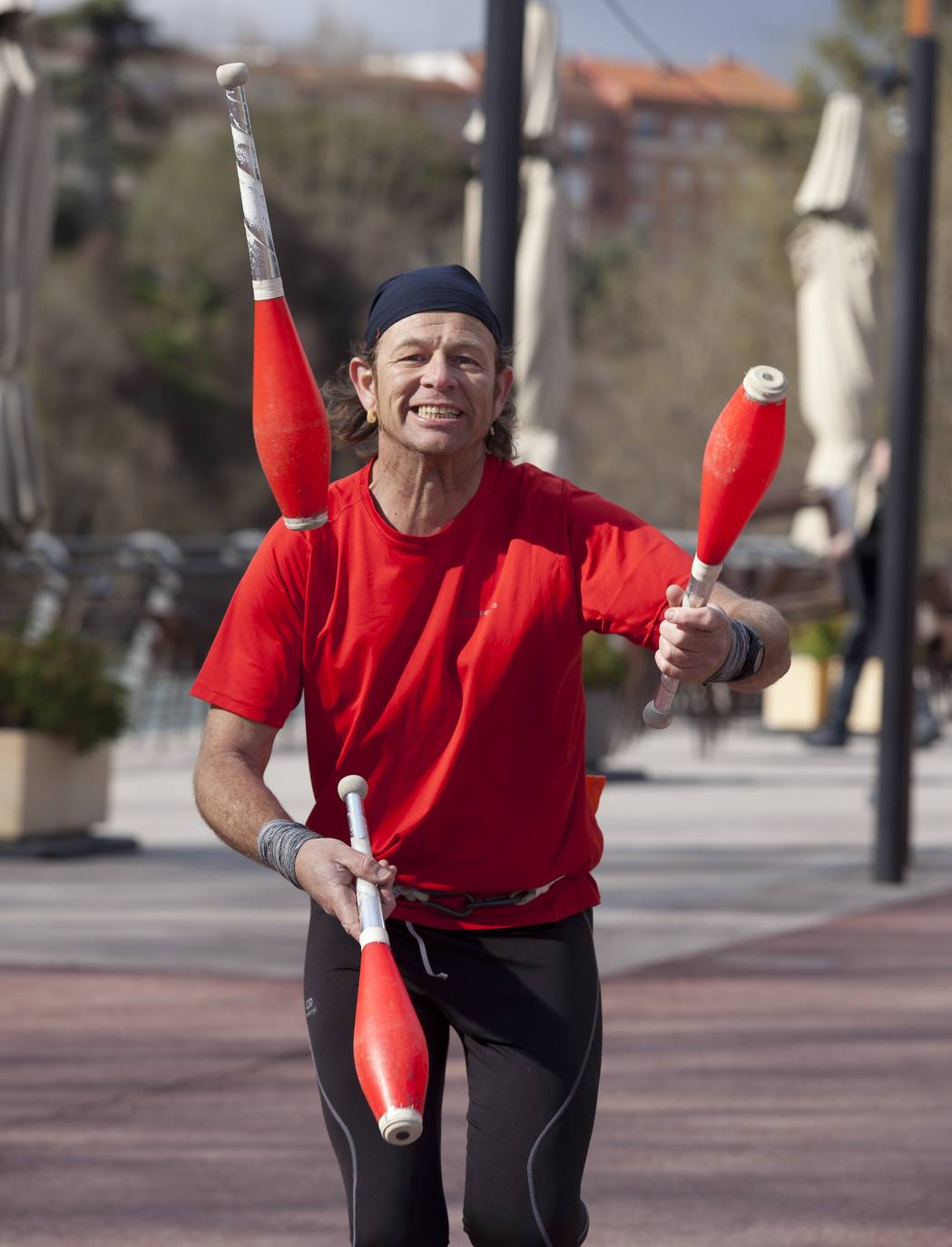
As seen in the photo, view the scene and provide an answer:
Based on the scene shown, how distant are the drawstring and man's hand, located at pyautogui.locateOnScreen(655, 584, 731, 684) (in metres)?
0.58

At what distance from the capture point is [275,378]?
306 cm

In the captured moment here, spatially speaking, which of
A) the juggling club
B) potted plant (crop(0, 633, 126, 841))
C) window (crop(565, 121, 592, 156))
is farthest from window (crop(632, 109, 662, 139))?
the juggling club

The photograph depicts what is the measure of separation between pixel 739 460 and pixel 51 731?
746 cm

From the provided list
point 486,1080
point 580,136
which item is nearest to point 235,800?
point 486,1080

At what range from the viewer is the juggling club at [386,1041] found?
8.81 feet

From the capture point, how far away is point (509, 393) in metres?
3.47

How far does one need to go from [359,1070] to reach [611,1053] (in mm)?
3537

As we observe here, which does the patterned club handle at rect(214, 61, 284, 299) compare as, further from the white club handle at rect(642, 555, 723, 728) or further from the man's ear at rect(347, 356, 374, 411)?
the white club handle at rect(642, 555, 723, 728)

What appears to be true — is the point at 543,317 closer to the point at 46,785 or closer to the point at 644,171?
the point at 46,785

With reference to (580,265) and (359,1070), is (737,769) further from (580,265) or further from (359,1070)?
(580,265)

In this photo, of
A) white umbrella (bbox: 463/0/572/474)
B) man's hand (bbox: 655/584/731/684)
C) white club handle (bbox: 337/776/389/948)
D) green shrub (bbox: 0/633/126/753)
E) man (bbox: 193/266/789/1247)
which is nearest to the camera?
white club handle (bbox: 337/776/389/948)

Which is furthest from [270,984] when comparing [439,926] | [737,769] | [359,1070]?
[737,769]

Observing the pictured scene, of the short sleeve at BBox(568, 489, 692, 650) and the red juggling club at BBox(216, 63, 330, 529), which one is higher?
the red juggling club at BBox(216, 63, 330, 529)

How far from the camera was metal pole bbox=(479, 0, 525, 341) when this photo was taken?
6.08m
